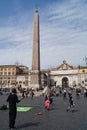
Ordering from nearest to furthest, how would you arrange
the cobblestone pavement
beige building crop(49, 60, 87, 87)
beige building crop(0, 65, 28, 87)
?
the cobblestone pavement, beige building crop(49, 60, 87, 87), beige building crop(0, 65, 28, 87)

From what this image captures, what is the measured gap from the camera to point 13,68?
12788 centimetres

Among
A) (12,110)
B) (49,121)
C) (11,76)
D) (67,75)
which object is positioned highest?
(67,75)

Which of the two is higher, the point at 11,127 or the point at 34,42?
the point at 34,42

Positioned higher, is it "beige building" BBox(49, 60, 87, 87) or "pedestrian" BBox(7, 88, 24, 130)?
"beige building" BBox(49, 60, 87, 87)

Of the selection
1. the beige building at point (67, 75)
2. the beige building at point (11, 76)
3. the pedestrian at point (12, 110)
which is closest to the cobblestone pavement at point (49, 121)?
the pedestrian at point (12, 110)

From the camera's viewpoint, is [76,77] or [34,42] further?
[76,77]

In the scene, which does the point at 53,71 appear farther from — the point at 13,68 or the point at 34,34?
the point at 34,34

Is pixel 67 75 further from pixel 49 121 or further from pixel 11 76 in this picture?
pixel 49 121

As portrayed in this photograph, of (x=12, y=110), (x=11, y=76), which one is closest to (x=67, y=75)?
(x=11, y=76)

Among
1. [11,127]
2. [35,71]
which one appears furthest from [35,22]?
[11,127]

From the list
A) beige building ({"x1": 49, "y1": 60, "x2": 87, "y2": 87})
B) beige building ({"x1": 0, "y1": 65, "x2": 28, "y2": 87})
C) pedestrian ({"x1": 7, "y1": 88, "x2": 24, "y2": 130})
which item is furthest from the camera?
beige building ({"x1": 0, "y1": 65, "x2": 28, "y2": 87})

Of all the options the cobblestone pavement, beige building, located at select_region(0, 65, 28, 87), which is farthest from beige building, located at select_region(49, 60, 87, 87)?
the cobblestone pavement

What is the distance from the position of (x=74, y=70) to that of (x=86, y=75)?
567 cm

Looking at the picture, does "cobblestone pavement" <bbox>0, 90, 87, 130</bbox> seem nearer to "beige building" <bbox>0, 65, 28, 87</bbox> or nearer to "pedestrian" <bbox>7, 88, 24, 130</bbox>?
"pedestrian" <bbox>7, 88, 24, 130</bbox>
